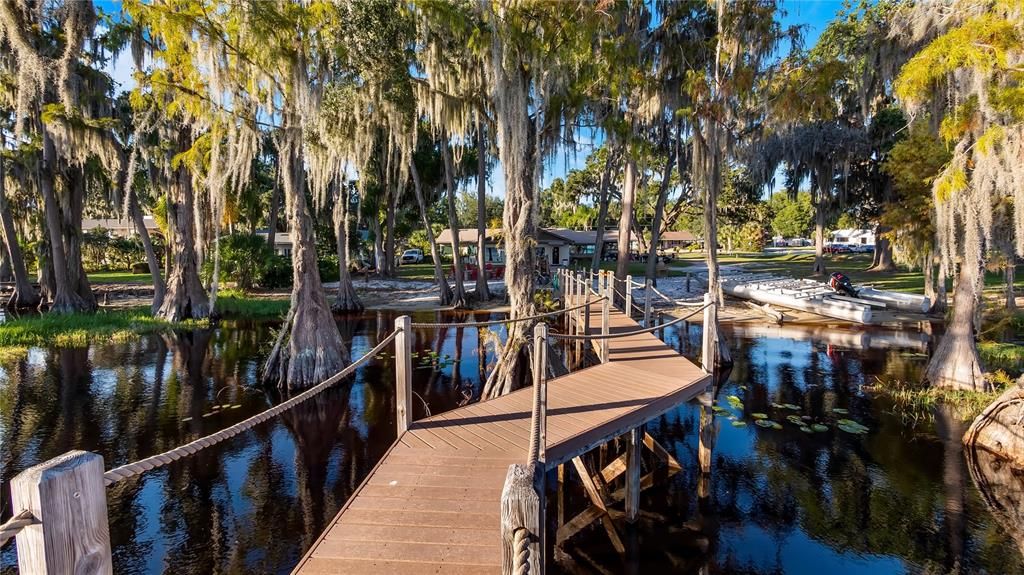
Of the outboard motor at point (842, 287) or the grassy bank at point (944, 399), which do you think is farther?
the outboard motor at point (842, 287)

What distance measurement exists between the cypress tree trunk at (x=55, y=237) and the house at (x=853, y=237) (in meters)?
85.3

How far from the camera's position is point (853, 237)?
253 feet

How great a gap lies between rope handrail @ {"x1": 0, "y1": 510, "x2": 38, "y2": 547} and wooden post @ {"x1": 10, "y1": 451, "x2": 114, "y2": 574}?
0.02 meters

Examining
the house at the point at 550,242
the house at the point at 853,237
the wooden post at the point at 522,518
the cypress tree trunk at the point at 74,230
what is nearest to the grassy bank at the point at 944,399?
the wooden post at the point at 522,518

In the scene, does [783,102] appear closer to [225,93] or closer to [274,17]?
[274,17]

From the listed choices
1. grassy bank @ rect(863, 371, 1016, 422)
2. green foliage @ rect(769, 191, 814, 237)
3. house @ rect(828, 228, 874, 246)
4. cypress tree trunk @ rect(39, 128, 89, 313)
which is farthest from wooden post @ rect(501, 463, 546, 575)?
green foliage @ rect(769, 191, 814, 237)

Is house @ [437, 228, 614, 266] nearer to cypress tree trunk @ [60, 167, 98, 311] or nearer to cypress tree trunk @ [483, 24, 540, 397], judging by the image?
cypress tree trunk @ [60, 167, 98, 311]

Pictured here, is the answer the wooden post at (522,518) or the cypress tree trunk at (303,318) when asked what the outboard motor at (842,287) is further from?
the wooden post at (522,518)

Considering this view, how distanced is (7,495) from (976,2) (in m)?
17.7

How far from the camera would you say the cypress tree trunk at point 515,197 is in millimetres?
9836

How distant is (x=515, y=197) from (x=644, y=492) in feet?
19.5

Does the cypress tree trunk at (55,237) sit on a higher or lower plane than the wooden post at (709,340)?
higher

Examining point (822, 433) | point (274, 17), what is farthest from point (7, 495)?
point (822, 433)

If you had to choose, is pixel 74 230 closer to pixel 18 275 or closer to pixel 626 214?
pixel 18 275
